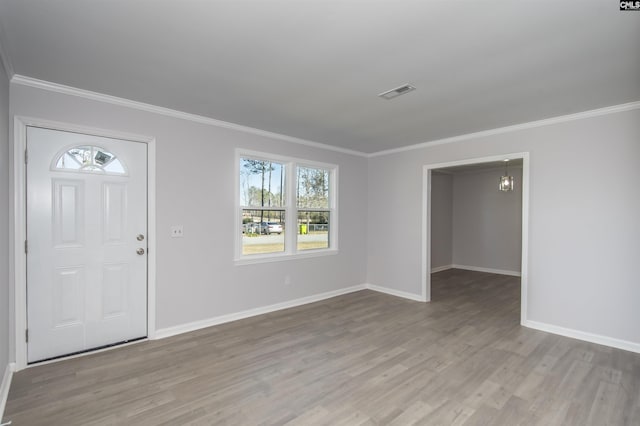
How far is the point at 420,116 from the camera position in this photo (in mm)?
3592

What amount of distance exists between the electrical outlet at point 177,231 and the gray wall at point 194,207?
5cm

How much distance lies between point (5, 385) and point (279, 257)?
2907 mm

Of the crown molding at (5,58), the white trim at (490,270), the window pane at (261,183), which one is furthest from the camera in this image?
the white trim at (490,270)

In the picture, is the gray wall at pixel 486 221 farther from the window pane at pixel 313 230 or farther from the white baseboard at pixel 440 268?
the window pane at pixel 313 230

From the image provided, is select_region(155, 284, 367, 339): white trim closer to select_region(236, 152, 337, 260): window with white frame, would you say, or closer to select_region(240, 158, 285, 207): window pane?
select_region(236, 152, 337, 260): window with white frame

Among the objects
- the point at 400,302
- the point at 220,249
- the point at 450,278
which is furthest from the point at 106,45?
the point at 450,278

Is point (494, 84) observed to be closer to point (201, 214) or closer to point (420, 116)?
point (420, 116)

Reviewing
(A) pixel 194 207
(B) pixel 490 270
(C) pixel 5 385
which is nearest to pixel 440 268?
(B) pixel 490 270

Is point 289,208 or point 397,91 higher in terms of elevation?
point 397,91

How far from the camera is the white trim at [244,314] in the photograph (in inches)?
138

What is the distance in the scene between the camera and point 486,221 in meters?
7.48

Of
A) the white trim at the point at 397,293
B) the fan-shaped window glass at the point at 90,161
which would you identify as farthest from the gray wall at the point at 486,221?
the fan-shaped window glass at the point at 90,161

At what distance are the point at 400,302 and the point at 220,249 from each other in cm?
289

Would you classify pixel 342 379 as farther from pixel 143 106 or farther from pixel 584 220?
pixel 143 106
